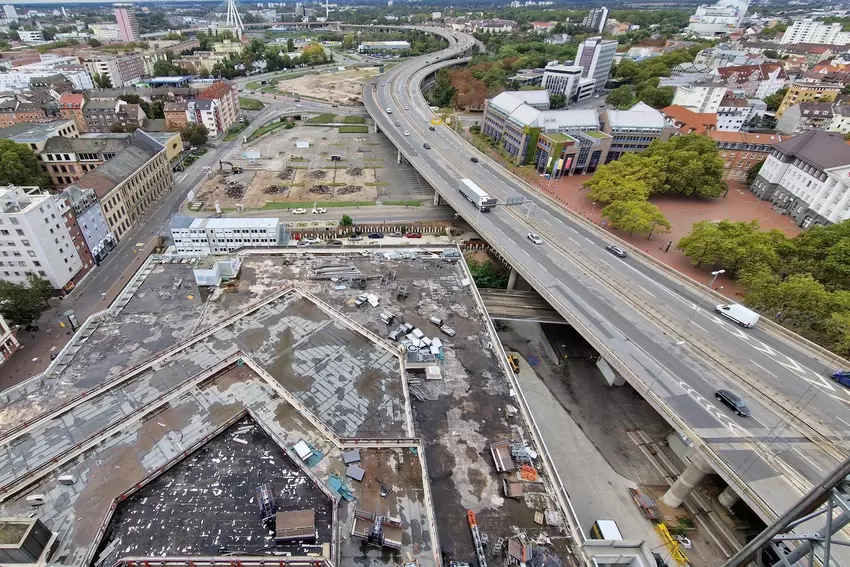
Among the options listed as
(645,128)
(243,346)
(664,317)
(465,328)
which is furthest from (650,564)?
(645,128)

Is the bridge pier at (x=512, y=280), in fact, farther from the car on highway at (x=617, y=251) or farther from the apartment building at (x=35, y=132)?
the apartment building at (x=35, y=132)

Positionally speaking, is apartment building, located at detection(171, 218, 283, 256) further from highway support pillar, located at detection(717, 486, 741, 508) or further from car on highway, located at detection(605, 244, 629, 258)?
highway support pillar, located at detection(717, 486, 741, 508)

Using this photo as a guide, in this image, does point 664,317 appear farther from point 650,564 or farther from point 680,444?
point 650,564

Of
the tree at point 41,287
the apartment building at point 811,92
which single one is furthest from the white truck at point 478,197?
the apartment building at point 811,92

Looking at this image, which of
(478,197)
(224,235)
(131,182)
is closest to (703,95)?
(478,197)

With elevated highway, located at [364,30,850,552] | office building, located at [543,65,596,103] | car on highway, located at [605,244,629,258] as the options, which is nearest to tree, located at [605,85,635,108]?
office building, located at [543,65,596,103]

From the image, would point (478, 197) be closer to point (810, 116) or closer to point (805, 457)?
point (805, 457)

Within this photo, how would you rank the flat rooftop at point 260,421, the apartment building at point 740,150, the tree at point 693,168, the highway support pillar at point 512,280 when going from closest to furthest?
the flat rooftop at point 260,421
the highway support pillar at point 512,280
the tree at point 693,168
the apartment building at point 740,150
